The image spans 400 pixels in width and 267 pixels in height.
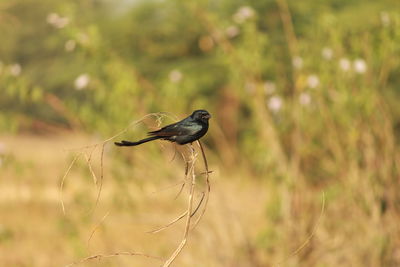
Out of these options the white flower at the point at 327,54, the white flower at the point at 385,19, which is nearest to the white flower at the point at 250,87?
the white flower at the point at 327,54

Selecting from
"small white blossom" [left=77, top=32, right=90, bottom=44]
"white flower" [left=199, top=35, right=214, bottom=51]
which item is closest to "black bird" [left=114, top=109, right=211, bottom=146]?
"small white blossom" [left=77, top=32, right=90, bottom=44]

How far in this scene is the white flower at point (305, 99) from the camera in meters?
5.99

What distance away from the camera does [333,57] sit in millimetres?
5941

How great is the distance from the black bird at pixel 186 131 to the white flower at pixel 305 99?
3998 millimetres

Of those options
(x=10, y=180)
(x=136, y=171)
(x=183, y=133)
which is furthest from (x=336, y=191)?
(x=10, y=180)

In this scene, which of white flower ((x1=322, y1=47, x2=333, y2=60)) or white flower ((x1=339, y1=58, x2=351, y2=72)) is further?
white flower ((x1=322, y1=47, x2=333, y2=60))

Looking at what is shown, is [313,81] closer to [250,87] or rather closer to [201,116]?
[250,87]

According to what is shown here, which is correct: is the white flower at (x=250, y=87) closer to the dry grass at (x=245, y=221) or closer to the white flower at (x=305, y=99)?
the white flower at (x=305, y=99)

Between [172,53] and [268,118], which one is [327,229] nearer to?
[268,118]

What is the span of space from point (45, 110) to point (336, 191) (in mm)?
14520

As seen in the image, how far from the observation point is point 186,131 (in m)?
2.03

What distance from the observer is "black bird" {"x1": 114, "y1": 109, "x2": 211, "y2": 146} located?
201cm

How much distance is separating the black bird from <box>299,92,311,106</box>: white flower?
3998 mm

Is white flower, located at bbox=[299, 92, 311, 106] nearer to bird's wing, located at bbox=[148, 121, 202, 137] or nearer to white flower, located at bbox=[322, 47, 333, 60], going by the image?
white flower, located at bbox=[322, 47, 333, 60]
